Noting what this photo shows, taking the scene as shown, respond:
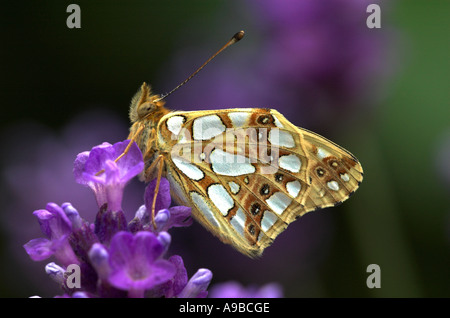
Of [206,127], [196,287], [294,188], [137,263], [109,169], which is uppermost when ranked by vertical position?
[206,127]

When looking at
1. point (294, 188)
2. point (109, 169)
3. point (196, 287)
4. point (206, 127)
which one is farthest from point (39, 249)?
point (294, 188)

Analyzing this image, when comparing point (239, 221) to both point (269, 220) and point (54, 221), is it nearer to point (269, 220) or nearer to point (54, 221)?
point (269, 220)

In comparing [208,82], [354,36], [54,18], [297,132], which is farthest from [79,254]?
[54,18]

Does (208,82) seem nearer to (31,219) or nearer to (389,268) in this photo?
(31,219)

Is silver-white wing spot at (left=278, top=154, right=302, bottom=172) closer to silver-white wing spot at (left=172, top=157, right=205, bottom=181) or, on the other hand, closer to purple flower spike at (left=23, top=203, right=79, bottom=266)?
silver-white wing spot at (left=172, top=157, right=205, bottom=181)

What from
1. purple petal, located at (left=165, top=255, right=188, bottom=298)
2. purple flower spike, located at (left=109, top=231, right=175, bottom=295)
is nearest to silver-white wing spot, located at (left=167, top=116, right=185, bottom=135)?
purple petal, located at (left=165, top=255, right=188, bottom=298)

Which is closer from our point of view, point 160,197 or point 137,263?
point 137,263

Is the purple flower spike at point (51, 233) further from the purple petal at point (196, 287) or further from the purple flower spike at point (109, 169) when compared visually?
the purple petal at point (196, 287)
